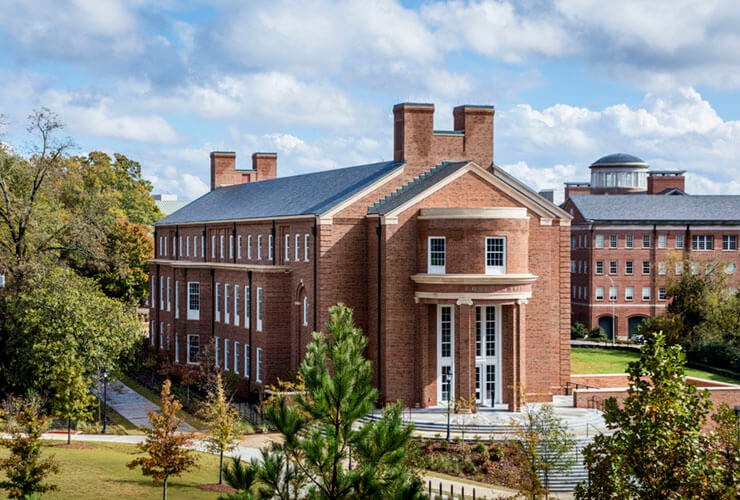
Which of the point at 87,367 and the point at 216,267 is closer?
the point at 87,367

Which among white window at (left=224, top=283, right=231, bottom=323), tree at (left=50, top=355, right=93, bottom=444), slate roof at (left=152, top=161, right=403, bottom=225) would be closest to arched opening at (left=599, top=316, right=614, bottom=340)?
slate roof at (left=152, top=161, right=403, bottom=225)

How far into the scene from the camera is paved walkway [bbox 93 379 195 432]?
44562mm

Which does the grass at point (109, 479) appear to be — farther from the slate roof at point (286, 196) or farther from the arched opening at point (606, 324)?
the arched opening at point (606, 324)

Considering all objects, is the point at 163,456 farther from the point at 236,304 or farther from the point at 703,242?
the point at 703,242

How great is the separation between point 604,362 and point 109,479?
154 ft

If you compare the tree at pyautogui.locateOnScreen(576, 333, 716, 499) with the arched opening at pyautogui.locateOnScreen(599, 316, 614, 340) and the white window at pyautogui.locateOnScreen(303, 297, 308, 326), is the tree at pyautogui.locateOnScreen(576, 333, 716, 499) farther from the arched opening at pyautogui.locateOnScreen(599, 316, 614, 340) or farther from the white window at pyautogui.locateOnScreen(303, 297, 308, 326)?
the arched opening at pyautogui.locateOnScreen(599, 316, 614, 340)

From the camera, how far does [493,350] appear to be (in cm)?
4172

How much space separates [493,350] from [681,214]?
2070 inches

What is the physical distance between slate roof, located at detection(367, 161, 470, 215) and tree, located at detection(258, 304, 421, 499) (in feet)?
80.2

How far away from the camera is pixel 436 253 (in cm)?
4109

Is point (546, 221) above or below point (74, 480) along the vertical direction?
above

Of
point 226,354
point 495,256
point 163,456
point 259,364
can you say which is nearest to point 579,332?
point 226,354

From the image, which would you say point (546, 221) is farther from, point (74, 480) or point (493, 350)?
point (74, 480)

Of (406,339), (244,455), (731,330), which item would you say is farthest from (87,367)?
(731,330)
